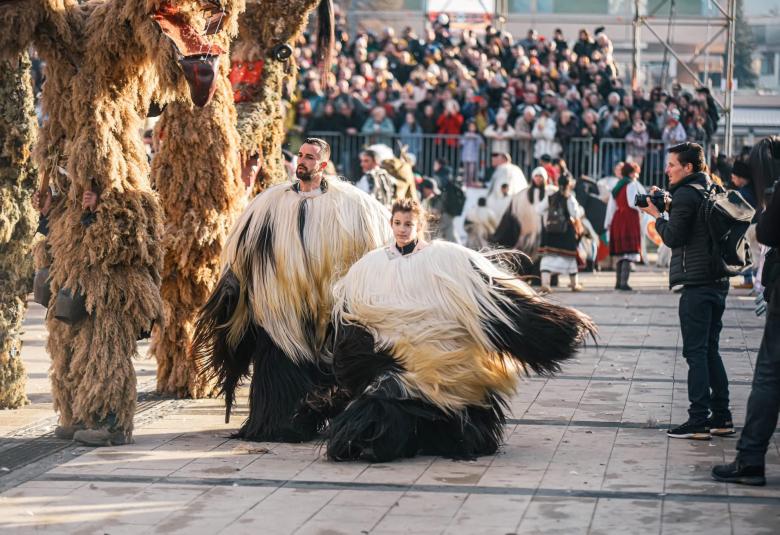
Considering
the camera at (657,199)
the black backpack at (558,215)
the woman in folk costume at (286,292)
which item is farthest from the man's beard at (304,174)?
the black backpack at (558,215)

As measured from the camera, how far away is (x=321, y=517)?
638 cm

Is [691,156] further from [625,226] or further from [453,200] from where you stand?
[453,200]

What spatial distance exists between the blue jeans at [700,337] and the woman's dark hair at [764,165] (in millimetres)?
779

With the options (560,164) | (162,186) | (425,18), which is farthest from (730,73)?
(162,186)

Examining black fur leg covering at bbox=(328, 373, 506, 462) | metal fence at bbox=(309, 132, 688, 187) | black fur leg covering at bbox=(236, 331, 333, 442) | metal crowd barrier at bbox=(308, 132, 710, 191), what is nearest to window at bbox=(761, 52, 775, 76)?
metal crowd barrier at bbox=(308, 132, 710, 191)

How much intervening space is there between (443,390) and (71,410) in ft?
7.37

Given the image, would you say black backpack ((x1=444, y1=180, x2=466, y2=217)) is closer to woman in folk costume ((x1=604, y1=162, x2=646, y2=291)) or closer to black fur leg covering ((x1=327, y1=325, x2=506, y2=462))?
woman in folk costume ((x1=604, y1=162, x2=646, y2=291))

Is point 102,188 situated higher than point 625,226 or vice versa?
point 102,188

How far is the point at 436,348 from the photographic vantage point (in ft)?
25.4

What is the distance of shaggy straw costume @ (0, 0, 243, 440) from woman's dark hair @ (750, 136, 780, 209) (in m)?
3.13

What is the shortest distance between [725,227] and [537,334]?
1414 millimetres

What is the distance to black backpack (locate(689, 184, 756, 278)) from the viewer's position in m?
8.23

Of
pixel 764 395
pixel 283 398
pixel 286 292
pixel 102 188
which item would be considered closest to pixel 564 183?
pixel 286 292

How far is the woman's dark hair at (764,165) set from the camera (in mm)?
7672
